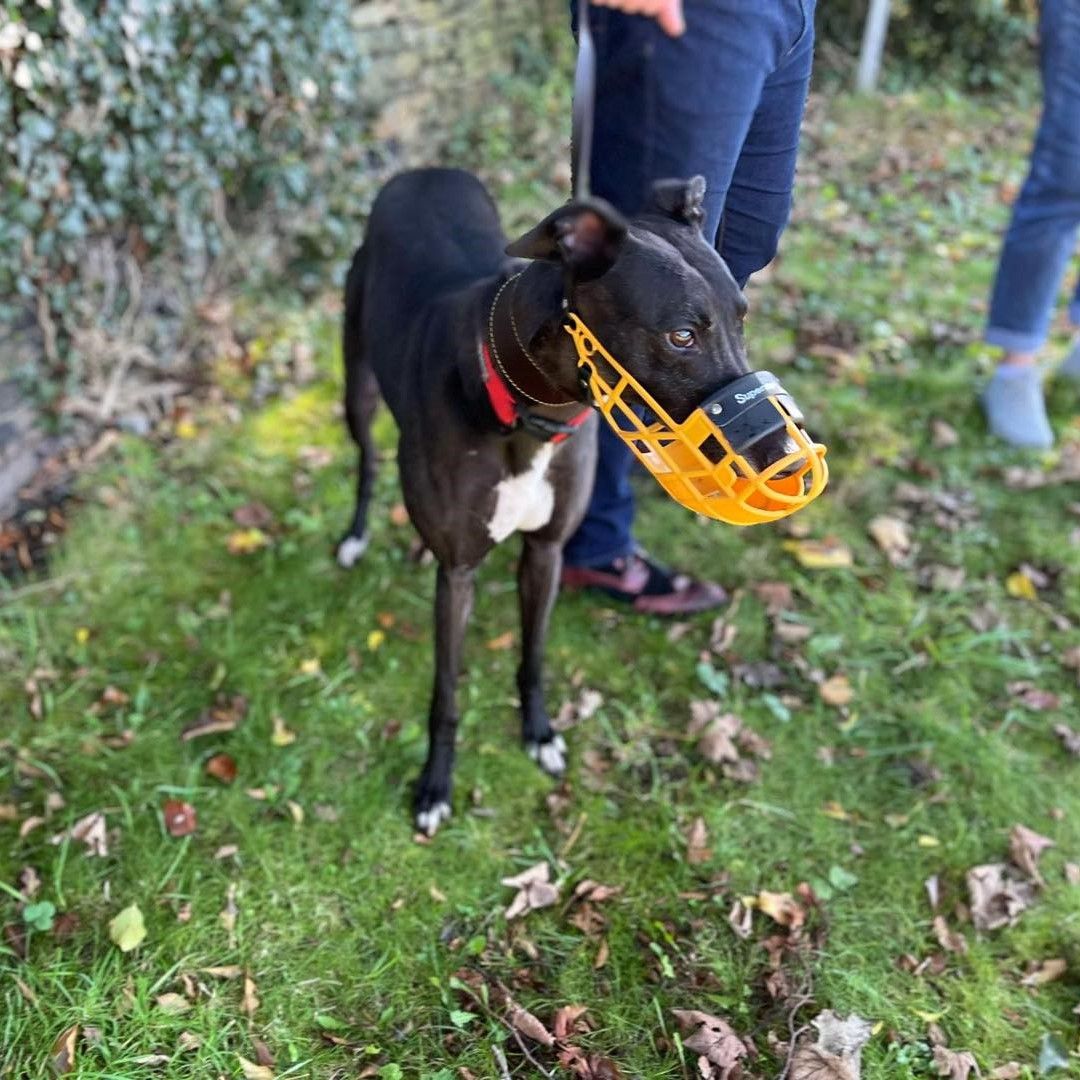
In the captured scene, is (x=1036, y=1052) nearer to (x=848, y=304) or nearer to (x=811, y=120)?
(x=848, y=304)

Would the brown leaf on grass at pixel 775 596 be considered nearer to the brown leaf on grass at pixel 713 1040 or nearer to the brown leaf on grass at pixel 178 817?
the brown leaf on grass at pixel 713 1040

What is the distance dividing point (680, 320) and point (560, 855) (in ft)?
5.42

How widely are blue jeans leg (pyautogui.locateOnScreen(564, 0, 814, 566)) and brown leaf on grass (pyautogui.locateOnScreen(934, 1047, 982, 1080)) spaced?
1927 millimetres

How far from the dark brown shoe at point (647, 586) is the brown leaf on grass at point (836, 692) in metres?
0.49

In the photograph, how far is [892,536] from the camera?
385cm

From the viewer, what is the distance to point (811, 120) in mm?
7453

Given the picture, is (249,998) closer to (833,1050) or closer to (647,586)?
(833,1050)

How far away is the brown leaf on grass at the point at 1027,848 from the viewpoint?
2.71m

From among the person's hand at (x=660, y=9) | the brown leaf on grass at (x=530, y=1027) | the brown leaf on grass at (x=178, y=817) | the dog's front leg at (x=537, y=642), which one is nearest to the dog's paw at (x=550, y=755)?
the dog's front leg at (x=537, y=642)

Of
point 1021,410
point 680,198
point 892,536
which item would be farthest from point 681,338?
point 1021,410

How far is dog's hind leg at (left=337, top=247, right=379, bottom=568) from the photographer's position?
3271 millimetres

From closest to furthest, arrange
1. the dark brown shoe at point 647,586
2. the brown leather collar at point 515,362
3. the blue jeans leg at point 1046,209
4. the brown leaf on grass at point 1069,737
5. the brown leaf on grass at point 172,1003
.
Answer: the brown leather collar at point 515,362 → the brown leaf on grass at point 172,1003 → the brown leaf on grass at point 1069,737 → the dark brown shoe at point 647,586 → the blue jeans leg at point 1046,209

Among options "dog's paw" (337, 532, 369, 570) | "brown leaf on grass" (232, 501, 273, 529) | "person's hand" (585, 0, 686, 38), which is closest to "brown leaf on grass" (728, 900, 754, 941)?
"dog's paw" (337, 532, 369, 570)

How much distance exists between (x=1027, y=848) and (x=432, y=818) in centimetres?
171
